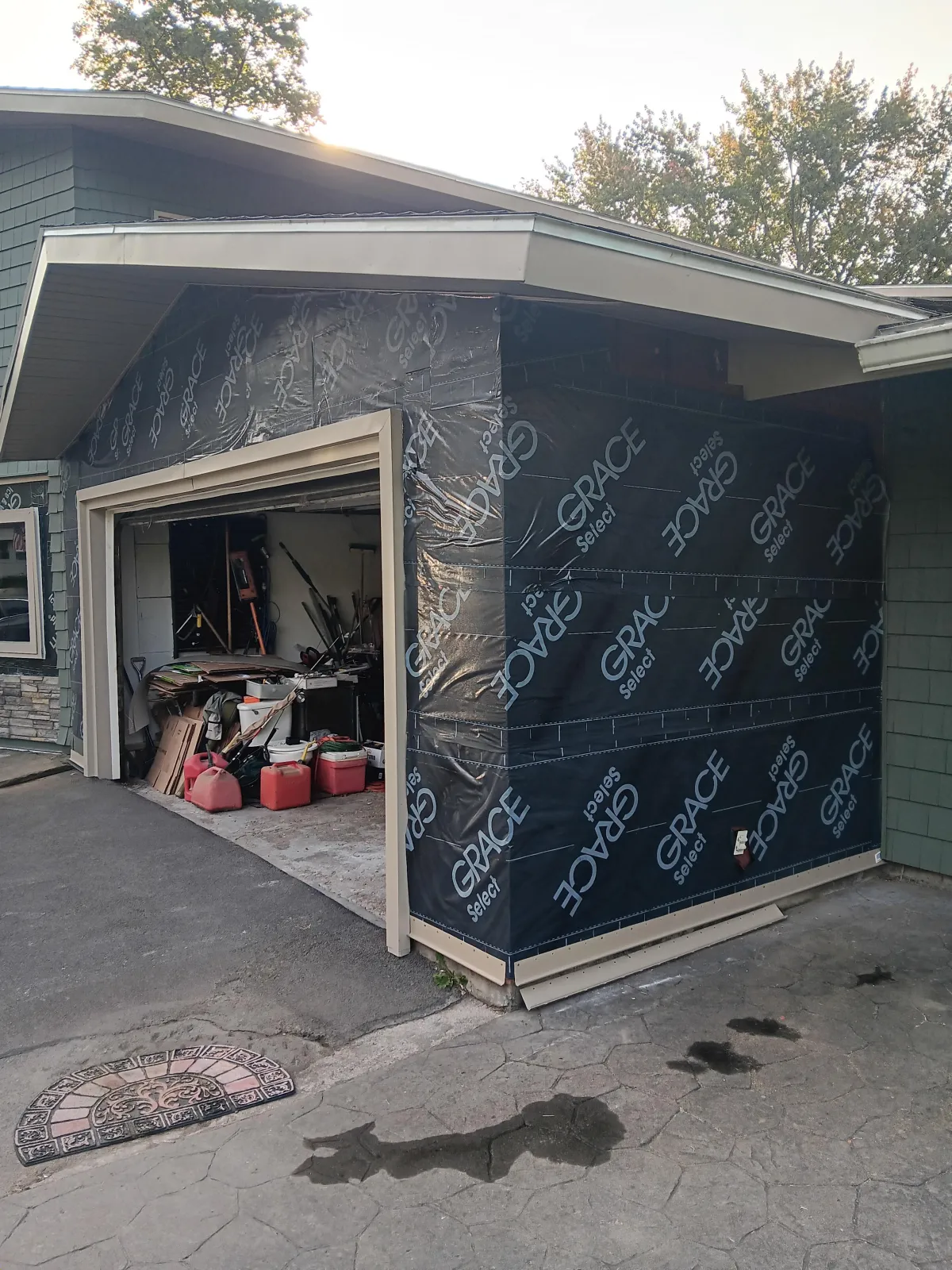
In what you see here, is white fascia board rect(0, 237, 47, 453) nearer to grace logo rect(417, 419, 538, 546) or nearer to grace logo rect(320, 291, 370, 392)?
grace logo rect(320, 291, 370, 392)

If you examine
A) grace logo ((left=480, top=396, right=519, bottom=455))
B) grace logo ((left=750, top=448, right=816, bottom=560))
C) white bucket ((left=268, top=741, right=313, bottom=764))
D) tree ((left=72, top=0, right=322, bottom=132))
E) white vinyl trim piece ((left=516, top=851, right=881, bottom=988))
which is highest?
tree ((left=72, top=0, right=322, bottom=132))

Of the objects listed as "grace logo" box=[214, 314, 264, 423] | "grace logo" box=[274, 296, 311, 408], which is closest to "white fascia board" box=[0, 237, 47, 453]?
"grace logo" box=[214, 314, 264, 423]

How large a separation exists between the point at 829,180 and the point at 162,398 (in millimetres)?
20291

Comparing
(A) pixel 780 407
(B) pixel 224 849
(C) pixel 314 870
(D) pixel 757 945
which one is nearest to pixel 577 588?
(A) pixel 780 407

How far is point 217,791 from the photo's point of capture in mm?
6379

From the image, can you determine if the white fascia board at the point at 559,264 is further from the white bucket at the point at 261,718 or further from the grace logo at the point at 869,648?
the white bucket at the point at 261,718

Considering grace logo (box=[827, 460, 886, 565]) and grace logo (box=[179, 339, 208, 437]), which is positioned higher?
grace logo (box=[179, 339, 208, 437])

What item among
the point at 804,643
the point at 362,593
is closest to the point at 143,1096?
the point at 804,643

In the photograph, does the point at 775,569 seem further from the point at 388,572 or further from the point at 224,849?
the point at 224,849

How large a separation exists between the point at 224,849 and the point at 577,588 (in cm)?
321

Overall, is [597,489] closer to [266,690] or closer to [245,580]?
[266,690]

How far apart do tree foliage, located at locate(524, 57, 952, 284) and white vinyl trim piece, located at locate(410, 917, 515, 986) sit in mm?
21495

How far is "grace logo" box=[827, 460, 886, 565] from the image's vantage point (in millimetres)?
4559

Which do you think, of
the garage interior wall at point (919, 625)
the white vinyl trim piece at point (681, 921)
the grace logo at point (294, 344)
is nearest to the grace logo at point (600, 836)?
the white vinyl trim piece at point (681, 921)
